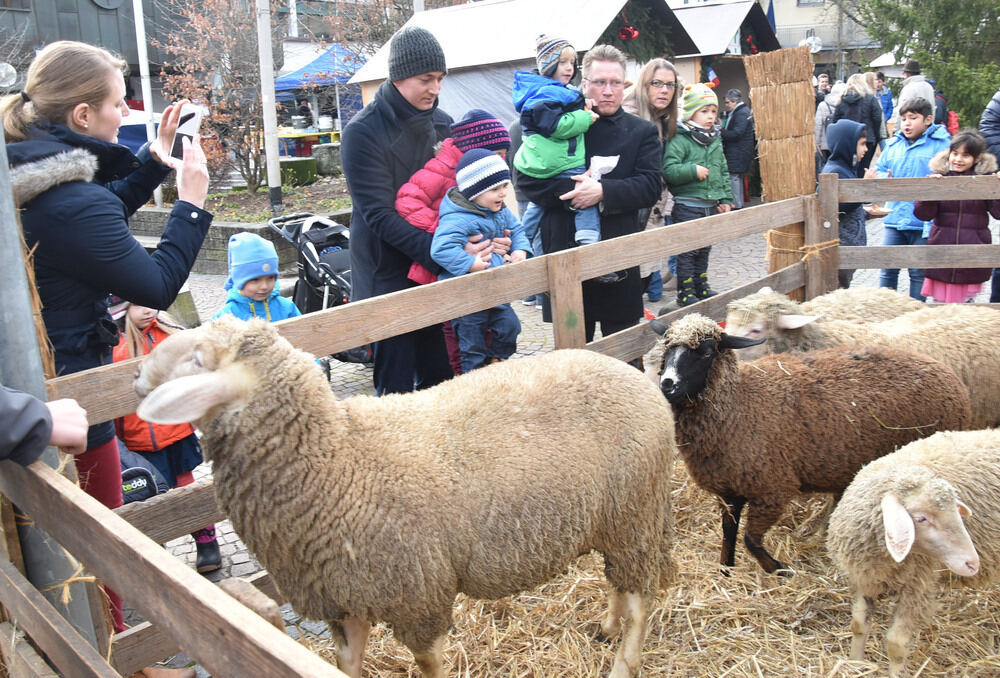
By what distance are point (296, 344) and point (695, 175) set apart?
451 cm

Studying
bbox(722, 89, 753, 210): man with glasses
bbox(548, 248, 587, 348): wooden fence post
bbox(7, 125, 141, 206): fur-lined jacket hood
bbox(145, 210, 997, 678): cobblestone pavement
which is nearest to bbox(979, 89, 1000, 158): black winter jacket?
bbox(145, 210, 997, 678): cobblestone pavement

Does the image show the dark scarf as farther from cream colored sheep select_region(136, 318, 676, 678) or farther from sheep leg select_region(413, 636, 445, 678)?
sheep leg select_region(413, 636, 445, 678)

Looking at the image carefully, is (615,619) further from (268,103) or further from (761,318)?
(268,103)

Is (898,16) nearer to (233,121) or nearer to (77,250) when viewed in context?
(233,121)

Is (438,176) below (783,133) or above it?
below

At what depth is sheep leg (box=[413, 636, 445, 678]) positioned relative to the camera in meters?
2.49

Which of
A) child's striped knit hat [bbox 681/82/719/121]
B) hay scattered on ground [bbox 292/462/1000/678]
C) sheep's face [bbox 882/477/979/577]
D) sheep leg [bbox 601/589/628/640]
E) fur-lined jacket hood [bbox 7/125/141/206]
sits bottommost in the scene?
hay scattered on ground [bbox 292/462/1000/678]

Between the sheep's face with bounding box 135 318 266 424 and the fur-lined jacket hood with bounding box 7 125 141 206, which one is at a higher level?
the fur-lined jacket hood with bounding box 7 125 141 206

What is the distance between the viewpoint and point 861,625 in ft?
9.84

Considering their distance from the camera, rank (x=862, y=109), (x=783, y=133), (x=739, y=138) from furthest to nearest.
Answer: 1. (x=739, y=138)
2. (x=862, y=109)
3. (x=783, y=133)

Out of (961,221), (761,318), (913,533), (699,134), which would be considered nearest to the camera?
(913,533)

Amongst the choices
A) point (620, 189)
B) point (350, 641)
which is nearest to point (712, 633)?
point (350, 641)

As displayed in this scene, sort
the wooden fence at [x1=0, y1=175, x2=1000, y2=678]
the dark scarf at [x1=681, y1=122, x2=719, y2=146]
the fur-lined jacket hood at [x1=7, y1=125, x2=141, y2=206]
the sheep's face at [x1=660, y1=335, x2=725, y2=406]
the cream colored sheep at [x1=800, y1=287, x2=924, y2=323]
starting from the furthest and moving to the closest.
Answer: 1. the dark scarf at [x1=681, y1=122, x2=719, y2=146]
2. the cream colored sheep at [x1=800, y1=287, x2=924, y2=323]
3. the sheep's face at [x1=660, y1=335, x2=725, y2=406]
4. the fur-lined jacket hood at [x1=7, y1=125, x2=141, y2=206]
5. the wooden fence at [x1=0, y1=175, x2=1000, y2=678]

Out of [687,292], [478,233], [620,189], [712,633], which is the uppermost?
[620,189]
